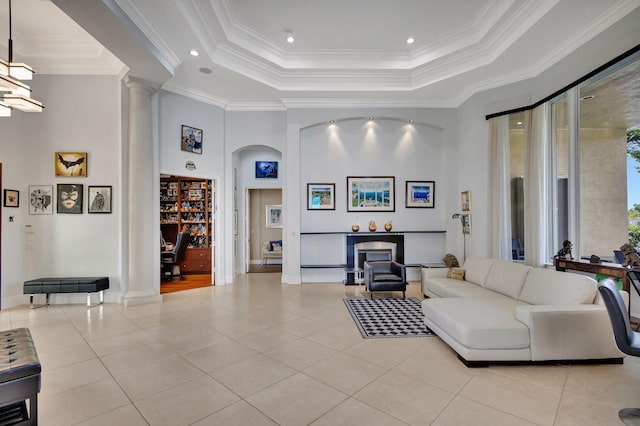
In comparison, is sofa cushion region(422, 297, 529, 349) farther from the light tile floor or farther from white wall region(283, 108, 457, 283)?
white wall region(283, 108, 457, 283)

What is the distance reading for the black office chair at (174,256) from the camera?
7520mm

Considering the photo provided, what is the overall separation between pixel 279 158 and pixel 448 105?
15.3ft

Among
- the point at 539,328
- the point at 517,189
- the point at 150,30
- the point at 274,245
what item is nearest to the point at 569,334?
the point at 539,328

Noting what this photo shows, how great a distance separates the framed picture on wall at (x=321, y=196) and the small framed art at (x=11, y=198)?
534 cm

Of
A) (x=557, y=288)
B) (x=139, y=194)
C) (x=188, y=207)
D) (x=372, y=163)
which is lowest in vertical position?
(x=557, y=288)

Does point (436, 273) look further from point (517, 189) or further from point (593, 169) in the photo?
point (593, 169)

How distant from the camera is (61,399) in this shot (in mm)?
2465

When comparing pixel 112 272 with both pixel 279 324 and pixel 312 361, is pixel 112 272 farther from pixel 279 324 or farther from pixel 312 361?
pixel 312 361

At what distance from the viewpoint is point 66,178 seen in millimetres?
5359

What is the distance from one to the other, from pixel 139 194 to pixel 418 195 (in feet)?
19.3

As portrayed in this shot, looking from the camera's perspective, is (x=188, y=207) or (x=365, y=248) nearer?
(x=365, y=248)

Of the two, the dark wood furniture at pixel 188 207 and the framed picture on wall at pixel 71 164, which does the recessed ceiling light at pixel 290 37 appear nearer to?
the framed picture on wall at pixel 71 164

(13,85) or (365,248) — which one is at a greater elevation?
(13,85)

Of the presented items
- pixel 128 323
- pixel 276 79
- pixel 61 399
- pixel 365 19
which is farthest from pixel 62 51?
pixel 61 399
